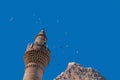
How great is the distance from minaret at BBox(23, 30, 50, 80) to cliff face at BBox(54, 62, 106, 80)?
67350 millimetres

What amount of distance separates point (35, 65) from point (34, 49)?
1.79 m

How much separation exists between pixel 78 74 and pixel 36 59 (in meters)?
73.1

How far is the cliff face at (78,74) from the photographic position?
98250 millimetres

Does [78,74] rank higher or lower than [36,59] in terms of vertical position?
higher

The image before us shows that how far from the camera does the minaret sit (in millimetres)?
27991

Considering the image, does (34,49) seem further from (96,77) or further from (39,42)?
(96,77)

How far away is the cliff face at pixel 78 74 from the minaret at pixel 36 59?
67350 mm

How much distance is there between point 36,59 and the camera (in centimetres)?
2920

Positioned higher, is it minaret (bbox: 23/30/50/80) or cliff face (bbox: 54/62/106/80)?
cliff face (bbox: 54/62/106/80)

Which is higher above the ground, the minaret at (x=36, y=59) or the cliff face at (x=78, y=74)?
the cliff face at (x=78, y=74)

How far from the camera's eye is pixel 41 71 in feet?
94.6

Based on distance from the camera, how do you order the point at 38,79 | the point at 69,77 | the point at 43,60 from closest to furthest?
1. the point at 38,79
2. the point at 43,60
3. the point at 69,77

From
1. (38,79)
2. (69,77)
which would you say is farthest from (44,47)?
(69,77)

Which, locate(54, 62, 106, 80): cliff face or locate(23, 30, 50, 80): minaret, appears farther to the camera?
locate(54, 62, 106, 80): cliff face
